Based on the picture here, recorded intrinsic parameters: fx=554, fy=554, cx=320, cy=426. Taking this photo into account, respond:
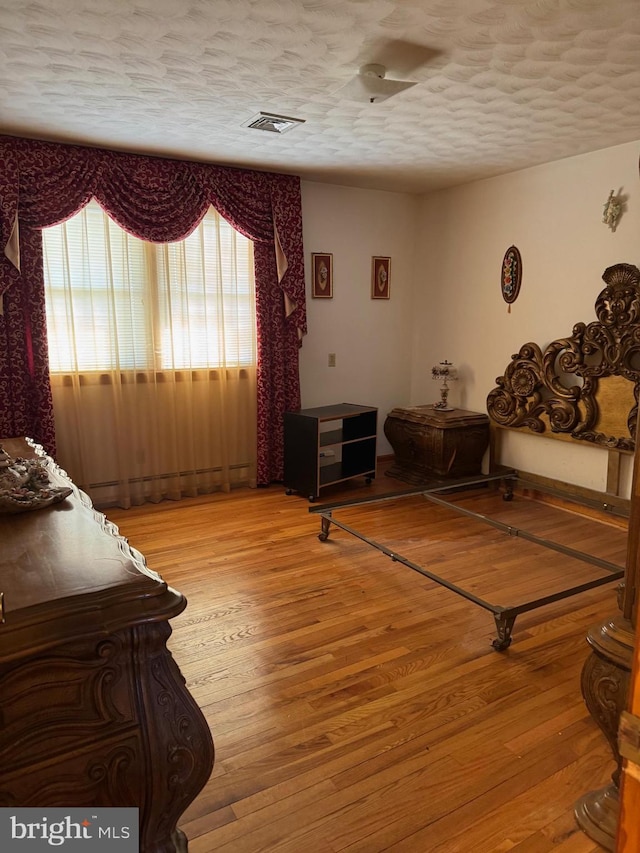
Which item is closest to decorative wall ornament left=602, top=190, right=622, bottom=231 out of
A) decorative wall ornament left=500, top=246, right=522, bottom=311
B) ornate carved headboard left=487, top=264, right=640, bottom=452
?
ornate carved headboard left=487, top=264, right=640, bottom=452

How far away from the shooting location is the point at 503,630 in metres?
2.36

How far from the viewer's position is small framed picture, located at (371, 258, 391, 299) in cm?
515

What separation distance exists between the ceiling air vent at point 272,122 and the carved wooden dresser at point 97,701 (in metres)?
2.72

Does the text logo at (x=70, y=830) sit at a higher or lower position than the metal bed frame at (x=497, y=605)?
higher

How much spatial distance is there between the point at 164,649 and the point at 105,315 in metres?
3.24

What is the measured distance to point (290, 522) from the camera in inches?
154

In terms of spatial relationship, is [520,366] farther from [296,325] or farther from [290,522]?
[290,522]

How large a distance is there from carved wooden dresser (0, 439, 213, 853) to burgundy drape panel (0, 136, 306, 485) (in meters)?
2.75

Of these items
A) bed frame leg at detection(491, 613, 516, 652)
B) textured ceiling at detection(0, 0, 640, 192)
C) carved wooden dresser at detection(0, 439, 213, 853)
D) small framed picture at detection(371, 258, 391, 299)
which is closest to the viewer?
carved wooden dresser at detection(0, 439, 213, 853)

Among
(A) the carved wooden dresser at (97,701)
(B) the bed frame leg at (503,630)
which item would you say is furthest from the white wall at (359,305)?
(A) the carved wooden dresser at (97,701)

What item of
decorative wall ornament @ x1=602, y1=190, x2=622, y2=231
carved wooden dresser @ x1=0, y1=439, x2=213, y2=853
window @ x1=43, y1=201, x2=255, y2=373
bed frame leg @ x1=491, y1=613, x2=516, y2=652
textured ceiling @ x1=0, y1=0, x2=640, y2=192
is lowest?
bed frame leg @ x1=491, y1=613, x2=516, y2=652

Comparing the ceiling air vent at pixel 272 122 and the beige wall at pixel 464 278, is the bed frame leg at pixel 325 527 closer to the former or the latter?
the beige wall at pixel 464 278

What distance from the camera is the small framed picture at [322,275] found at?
15.7 feet

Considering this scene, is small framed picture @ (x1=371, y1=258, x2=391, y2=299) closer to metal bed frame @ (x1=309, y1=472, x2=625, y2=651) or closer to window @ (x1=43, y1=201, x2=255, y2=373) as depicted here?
window @ (x1=43, y1=201, x2=255, y2=373)
